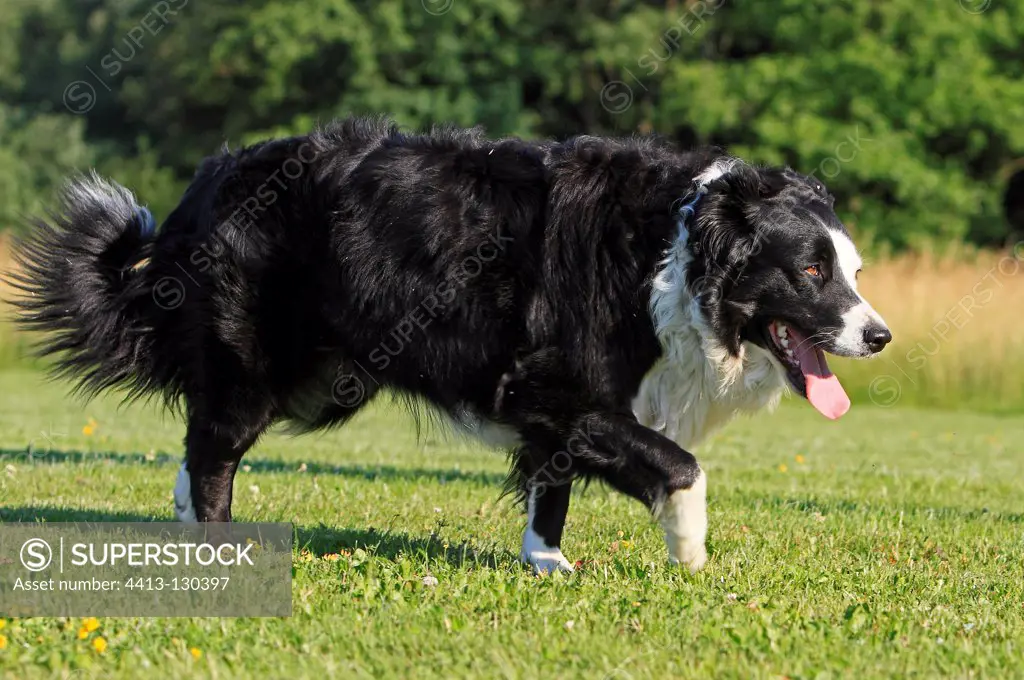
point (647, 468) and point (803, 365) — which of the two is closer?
point (647, 468)

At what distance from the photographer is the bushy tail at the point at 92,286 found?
5574mm

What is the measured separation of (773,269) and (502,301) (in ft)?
3.48

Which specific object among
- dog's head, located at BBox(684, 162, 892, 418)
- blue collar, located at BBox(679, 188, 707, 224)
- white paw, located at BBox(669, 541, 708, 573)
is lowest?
white paw, located at BBox(669, 541, 708, 573)

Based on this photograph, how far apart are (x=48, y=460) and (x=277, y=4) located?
2271cm

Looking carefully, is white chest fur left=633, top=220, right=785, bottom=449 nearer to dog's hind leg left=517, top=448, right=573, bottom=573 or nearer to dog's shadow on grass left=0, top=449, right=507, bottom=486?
dog's hind leg left=517, top=448, right=573, bottom=573

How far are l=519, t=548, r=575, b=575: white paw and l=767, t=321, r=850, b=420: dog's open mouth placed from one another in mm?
1190

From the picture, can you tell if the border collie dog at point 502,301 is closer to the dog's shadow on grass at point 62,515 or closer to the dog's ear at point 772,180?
the dog's ear at point 772,180

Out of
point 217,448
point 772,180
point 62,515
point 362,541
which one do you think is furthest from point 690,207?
point 62,515

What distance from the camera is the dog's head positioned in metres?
4.76

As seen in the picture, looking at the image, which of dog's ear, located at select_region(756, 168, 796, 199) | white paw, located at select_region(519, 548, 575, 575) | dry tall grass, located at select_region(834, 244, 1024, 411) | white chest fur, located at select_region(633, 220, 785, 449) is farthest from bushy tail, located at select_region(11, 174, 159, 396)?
dry tall grass, located at select_region(834, 244, 1024, 411)

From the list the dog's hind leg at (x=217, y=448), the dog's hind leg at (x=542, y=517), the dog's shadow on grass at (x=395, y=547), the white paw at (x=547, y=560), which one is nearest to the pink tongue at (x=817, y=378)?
the dog's hind leg at (x=542, y=517)

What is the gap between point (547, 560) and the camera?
514 centimetres

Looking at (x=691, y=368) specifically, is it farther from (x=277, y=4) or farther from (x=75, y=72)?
(x=75, y=72)

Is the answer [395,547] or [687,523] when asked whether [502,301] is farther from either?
[395,547]
